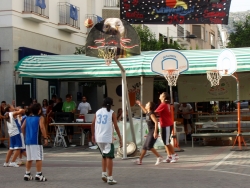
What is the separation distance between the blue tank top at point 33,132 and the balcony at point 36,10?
541 inches

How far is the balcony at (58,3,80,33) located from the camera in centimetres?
2786

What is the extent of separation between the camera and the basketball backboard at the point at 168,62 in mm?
16969

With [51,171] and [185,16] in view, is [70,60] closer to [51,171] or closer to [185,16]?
[185,16]

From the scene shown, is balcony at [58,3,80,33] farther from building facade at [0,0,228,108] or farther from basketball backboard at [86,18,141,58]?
basketball backboard at [86,18,141,58]

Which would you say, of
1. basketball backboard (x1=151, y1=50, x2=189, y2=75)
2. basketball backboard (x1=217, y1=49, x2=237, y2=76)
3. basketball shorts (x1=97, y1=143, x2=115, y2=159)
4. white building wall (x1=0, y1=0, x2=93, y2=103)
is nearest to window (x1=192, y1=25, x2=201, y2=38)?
white building wall (x1=0, y1=0, x2=93, y2=103)

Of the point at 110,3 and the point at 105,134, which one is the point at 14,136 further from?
the point at 110,3

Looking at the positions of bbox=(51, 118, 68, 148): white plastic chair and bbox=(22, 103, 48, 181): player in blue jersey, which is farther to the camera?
bbox=(51, 118, 68, 148): white plastic chair

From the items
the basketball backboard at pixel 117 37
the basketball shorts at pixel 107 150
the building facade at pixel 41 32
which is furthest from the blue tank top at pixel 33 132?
the building facade at pixel 41 32

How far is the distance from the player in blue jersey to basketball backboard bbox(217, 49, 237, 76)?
25.1 feet

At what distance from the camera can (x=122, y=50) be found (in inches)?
625

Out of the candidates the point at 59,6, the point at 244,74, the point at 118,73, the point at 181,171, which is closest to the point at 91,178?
the point at 181,171

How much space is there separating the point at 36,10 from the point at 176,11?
738cm

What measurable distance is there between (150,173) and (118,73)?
6.81m

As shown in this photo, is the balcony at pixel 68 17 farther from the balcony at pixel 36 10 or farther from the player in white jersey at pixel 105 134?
the player in white jersey at pixel 105 134
